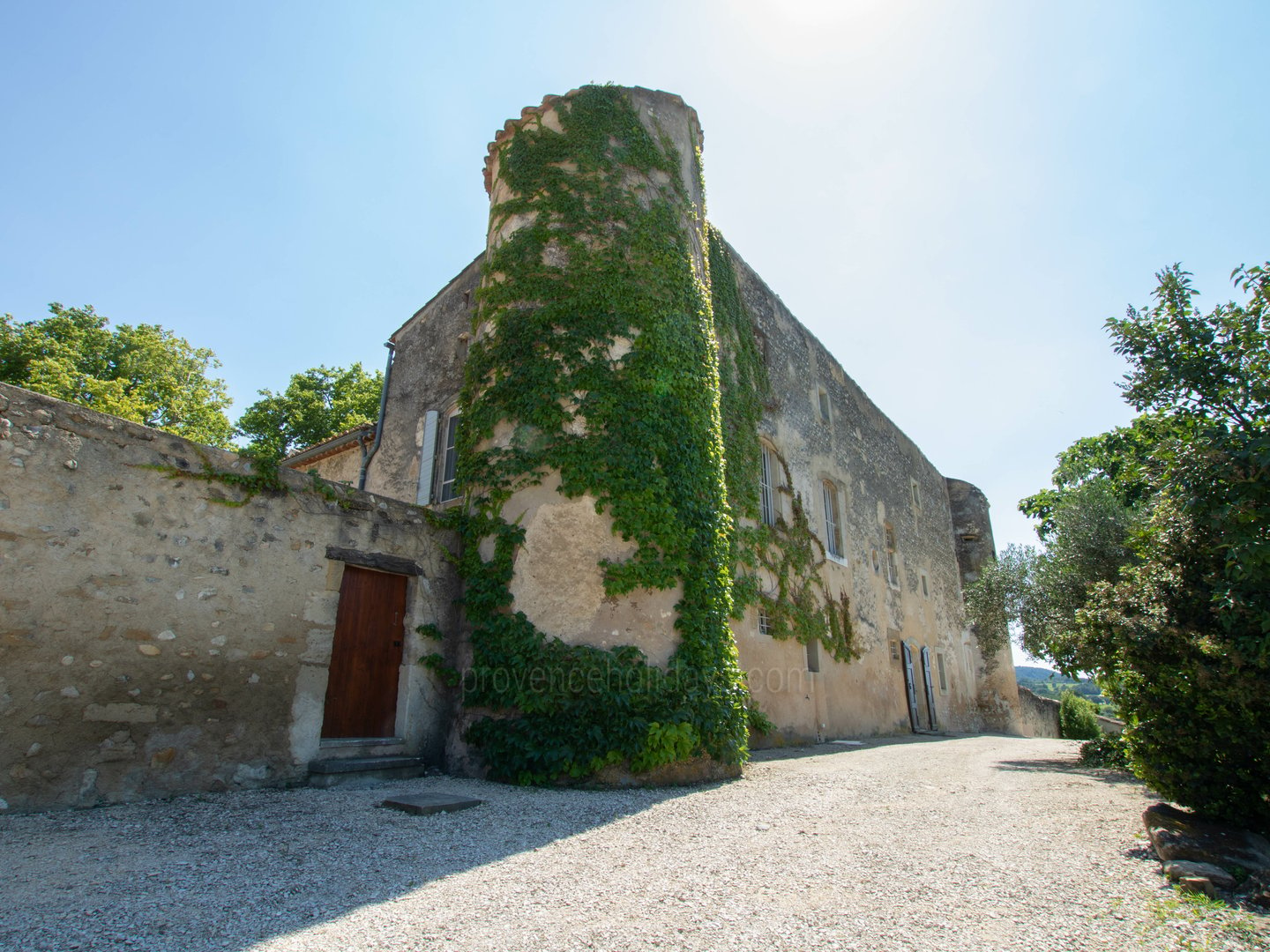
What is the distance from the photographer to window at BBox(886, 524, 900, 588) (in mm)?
17230

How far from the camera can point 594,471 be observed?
7188 mm

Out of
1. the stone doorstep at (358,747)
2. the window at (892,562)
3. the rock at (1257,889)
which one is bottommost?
the rock at (1257,889)

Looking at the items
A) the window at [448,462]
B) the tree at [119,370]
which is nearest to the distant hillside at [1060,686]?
the window at [448,462]

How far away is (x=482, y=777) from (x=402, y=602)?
195 centimetres

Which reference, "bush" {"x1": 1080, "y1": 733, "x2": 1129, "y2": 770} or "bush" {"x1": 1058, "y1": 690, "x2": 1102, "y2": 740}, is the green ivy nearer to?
"bush" {"x1": 1080, "y1": 733, "x2": 1129, "y2": 770}

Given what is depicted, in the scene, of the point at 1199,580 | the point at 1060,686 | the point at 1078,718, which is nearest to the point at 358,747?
the point at 1199,580

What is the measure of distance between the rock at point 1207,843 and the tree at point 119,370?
23.3m

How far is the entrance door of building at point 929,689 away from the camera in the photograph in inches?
676

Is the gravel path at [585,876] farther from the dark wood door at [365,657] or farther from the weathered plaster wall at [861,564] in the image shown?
the weathered plaster wall at [861,564]

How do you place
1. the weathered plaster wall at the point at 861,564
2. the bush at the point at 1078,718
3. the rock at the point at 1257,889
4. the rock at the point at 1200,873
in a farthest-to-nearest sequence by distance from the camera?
the bush at the point at 1078,718 < the weathered plaster wall at the point at 861,564 < the rock at the point at 1200,873 < the rock at the point at 1257,889

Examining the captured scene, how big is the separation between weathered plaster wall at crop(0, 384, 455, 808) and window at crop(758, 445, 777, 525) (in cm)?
776

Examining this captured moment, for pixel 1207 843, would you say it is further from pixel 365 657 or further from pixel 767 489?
pixel 767 489

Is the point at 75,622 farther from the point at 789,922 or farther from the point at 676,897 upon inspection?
the point at 789,922

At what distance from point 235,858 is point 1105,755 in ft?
34.0
